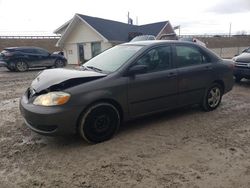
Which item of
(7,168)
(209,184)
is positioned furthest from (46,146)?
(209,184)

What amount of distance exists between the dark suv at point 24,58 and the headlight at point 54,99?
14.7 meters

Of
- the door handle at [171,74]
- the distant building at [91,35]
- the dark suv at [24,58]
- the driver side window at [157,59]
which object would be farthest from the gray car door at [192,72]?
the distant building at [91,35]

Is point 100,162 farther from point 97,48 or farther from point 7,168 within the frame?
point 97,48

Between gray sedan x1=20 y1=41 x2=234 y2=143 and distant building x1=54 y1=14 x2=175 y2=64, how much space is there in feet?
56.1

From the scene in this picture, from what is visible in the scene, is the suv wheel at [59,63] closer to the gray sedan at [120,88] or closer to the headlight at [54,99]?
the gray sedan at [120,88]

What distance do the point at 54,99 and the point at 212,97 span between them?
144 inches

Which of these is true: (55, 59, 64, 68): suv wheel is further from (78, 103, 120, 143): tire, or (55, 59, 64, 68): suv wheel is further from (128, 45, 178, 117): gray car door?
(78, 103, 120, 143): tire

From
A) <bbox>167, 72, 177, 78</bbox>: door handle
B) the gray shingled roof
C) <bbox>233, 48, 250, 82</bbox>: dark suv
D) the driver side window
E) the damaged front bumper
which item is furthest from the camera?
the gray shingled roof

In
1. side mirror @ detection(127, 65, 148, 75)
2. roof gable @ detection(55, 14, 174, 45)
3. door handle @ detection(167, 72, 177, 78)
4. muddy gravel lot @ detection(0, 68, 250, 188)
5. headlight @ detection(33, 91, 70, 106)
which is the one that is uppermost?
roof gable @ detection(55, 14, 174, 45)

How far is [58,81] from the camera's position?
4.04m

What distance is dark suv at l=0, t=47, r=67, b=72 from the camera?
677 inches

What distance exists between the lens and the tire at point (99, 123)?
4.06 m

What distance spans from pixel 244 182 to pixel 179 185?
0.79 metres

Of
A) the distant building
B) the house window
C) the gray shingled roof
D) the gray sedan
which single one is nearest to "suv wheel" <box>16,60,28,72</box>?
the distant building
